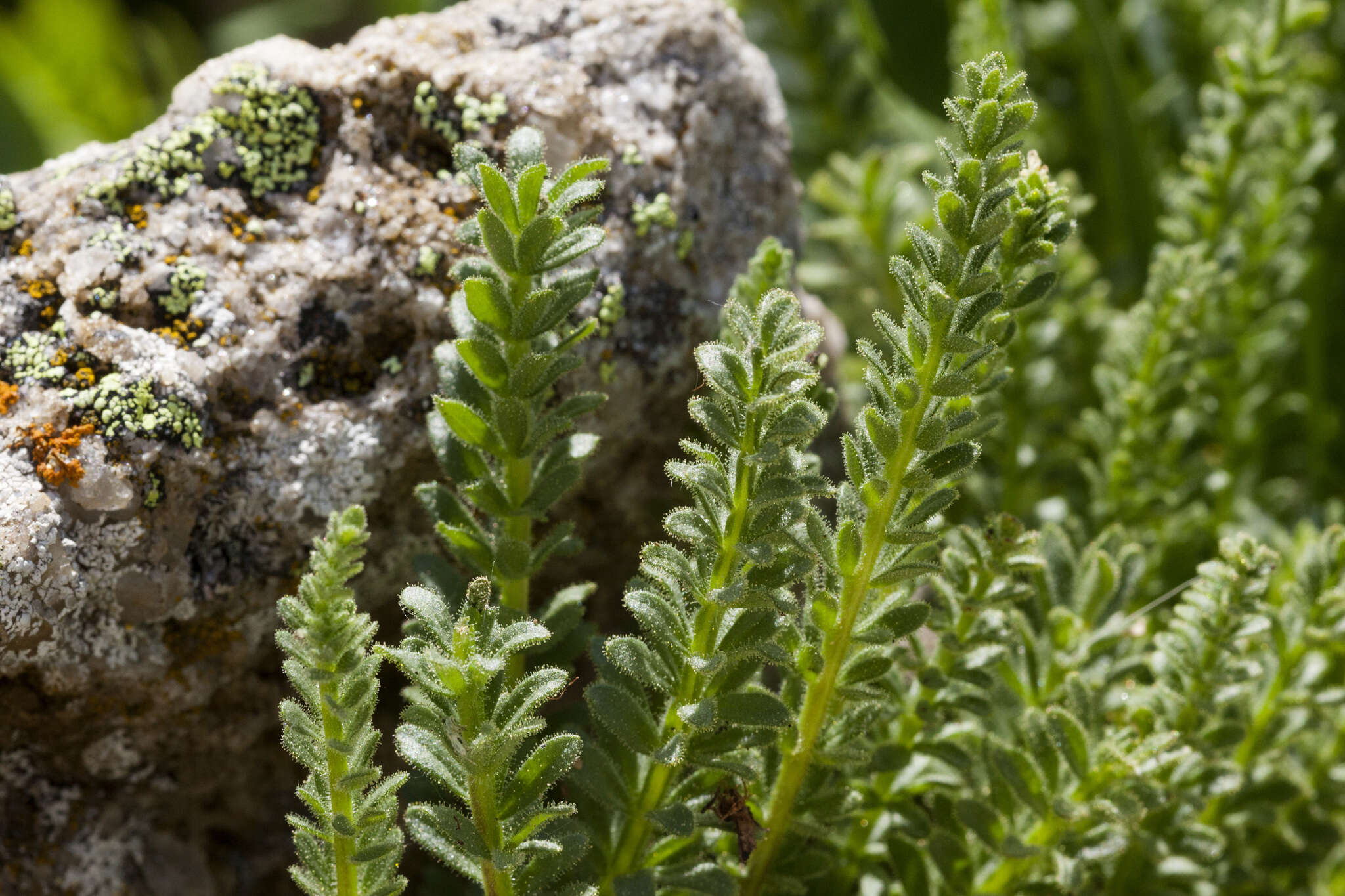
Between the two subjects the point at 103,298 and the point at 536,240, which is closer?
the point at 536,240

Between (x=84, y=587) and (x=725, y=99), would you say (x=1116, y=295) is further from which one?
(x=84, y=587)

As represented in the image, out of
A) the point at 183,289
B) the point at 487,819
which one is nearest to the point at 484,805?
the point at 487,819

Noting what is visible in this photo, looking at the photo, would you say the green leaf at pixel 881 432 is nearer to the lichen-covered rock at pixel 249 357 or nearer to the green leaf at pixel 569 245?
the green leaf at pixel 569 245

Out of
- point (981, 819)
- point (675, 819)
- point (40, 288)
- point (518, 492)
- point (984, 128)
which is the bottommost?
point (981, 819)

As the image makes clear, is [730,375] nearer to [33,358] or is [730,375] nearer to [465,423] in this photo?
[465,423]

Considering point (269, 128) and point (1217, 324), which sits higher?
point (269, 128)

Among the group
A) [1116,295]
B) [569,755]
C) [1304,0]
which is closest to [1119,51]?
[1116,295]
